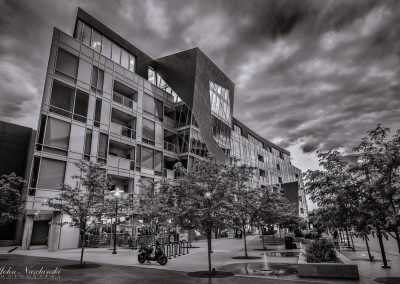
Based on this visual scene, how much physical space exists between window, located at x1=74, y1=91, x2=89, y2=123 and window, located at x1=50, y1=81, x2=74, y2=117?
1.95 feet

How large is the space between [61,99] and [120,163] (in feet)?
28.7

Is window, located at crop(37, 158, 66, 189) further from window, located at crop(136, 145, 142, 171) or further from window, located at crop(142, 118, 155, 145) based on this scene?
window, located at crop(142, 118, 155, 145)

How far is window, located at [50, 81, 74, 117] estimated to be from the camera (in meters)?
25.5

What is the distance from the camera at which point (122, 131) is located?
106 ft

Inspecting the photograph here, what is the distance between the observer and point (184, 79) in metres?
36.7

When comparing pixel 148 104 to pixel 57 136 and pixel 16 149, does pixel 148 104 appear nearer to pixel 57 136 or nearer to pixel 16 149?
pixel 57 136

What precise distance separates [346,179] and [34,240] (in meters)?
29.5

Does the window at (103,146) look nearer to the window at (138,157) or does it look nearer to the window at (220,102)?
the window at (138,157)

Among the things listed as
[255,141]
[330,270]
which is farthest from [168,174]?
[255,141]

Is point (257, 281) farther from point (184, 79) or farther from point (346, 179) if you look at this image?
point (184, 79)

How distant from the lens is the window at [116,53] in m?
33.2

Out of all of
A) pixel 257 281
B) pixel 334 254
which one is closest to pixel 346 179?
pixel 334 254

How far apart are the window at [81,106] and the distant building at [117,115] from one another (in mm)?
97

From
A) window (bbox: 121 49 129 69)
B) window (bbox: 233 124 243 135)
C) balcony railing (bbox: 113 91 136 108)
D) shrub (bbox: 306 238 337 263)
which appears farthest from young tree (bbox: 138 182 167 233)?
window (bbox: 233 124 243 135)
